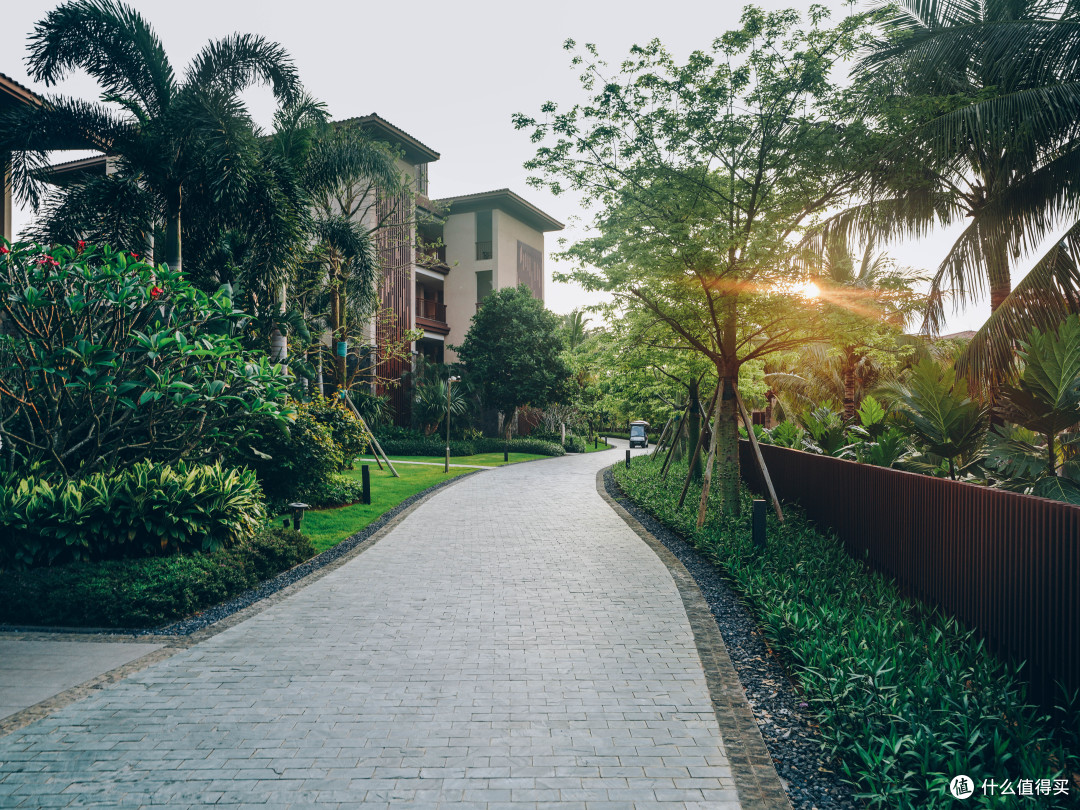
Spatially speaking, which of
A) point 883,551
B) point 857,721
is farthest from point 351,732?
point 883,551

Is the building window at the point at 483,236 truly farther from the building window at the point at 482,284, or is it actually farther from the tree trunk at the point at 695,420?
the tree trunk at the point at 695,420

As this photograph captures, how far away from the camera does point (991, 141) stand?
1052 centimetres

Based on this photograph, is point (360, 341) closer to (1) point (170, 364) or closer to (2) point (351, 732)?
(1) point (170, 364)

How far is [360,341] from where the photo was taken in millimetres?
23375

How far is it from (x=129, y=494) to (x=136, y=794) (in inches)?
172

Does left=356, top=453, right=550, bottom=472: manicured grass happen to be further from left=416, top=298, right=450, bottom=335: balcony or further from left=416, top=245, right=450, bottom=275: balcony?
left=416, top=298, right=450, bottom=335: balcony

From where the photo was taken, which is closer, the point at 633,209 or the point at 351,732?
the point at 351,732

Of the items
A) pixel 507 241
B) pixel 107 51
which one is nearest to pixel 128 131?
pixel 107 51

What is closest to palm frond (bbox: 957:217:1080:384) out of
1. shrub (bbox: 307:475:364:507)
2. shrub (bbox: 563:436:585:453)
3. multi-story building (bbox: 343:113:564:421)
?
shrub (bbox: 307:475:364:507)

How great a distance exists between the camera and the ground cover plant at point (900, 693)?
368 cm

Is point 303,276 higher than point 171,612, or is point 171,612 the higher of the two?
point 303,276

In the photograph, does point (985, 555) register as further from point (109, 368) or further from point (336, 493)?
point (336, 493)

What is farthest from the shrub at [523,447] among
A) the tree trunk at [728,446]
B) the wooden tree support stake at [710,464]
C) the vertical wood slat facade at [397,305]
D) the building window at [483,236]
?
the wooden tree support stake at [710,464]

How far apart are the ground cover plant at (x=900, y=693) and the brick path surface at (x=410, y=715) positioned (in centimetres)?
81
